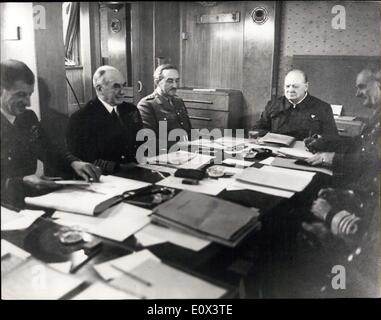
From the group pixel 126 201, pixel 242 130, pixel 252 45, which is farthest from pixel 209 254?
pixel 242 130

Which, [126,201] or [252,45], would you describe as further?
[252,45]

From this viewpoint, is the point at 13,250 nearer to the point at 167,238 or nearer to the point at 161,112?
the point at 167,238

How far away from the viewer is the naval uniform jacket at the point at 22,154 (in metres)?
1.49

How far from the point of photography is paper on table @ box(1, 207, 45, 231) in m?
1.23

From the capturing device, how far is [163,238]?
115 cm

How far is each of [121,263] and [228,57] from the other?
363cm

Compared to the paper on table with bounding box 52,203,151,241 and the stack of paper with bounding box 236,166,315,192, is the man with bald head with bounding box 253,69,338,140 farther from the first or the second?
the paper on table with bounding box 52,203,151,241

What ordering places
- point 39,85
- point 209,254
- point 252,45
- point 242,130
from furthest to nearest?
point 242,130, point 252,45, point 39,85, point 209,254

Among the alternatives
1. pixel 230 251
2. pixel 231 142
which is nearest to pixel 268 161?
pixel 231 142

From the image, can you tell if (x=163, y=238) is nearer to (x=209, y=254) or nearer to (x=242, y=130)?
(x=209, y=254)

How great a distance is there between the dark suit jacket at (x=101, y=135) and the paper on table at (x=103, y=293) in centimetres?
122

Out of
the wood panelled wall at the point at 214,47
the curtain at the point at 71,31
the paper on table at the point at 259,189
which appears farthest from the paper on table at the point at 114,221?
the wood panelled wall at the point at 214,47
